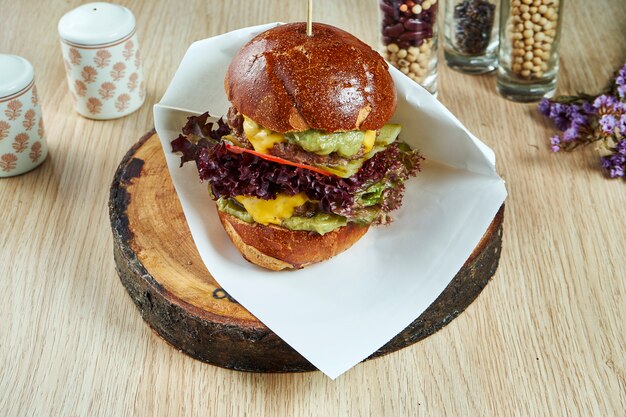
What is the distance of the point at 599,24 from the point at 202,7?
1692 mm

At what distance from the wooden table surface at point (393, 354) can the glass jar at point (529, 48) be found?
0.08m

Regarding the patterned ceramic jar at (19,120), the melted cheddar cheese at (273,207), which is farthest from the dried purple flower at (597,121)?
the patterned ceramic jar at (19,120)

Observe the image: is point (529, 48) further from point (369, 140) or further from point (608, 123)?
point (369, 140)

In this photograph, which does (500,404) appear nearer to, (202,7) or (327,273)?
(327,273)

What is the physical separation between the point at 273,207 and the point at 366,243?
34 cm

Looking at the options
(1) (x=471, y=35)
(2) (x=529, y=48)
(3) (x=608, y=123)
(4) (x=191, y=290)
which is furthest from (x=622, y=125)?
(4) (x=191, y=290)

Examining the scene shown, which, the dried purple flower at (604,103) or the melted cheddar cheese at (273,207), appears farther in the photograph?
the dried purple flower at (604,103)

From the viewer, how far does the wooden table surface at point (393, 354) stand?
229 centimetres

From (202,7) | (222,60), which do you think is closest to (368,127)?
(222,60)

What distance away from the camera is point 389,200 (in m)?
2.53

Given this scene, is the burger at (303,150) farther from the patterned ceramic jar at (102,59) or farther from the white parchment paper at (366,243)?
the patterned ceramic jar at (102,59)

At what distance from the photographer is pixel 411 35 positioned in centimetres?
316

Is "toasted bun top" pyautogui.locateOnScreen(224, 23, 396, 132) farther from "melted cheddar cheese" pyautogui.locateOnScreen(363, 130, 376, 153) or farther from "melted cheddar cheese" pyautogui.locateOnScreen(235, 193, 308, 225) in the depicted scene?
"melted cheddar cheese" pyautogui.locateOnScreen(235, 193, 308, 225)

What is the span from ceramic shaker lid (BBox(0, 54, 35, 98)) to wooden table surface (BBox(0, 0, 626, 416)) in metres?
0.35
